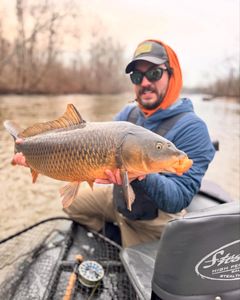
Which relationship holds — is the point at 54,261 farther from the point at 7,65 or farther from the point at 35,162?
the point at 7,65

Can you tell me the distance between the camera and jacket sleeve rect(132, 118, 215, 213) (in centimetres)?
231

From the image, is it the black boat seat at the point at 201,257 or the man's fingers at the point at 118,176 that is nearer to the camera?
the black boat seat at the point at 201,257

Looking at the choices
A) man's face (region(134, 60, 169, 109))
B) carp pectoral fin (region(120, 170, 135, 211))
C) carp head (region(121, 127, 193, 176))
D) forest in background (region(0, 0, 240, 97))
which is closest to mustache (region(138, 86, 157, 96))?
man's face (region(134, 60, 169, 109))

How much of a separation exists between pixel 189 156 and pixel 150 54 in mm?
786

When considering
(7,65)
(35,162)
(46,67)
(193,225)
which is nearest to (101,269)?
(35,162)

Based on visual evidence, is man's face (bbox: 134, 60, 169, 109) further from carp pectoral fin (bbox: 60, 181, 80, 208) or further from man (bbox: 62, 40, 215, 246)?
carp pectoral fin (bbox: 60, 181, 80, 208)

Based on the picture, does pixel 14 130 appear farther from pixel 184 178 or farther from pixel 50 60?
pixel 50 60

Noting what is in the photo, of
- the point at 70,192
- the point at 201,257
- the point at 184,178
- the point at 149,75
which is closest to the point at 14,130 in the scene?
the point at 70,192

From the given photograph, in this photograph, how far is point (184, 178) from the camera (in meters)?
2.48

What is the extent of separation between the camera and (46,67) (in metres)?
26.8

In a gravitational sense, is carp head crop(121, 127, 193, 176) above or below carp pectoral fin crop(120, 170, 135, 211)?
above

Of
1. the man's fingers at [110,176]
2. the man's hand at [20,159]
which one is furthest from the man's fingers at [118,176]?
the man's hand at [20,159]

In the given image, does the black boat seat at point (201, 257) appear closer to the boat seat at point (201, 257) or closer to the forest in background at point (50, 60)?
the boat seat at point (201, 257)

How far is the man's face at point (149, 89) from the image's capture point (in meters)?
2.60
